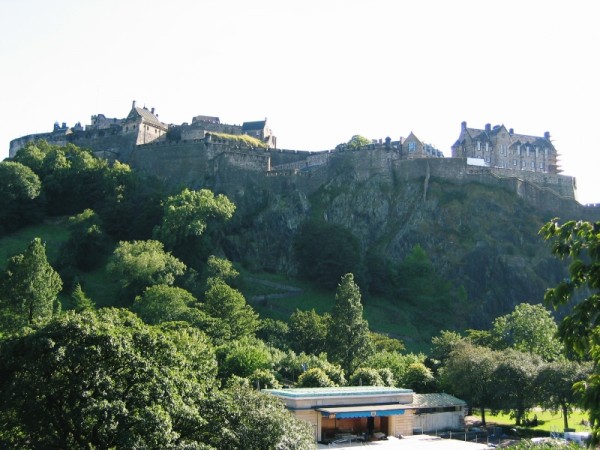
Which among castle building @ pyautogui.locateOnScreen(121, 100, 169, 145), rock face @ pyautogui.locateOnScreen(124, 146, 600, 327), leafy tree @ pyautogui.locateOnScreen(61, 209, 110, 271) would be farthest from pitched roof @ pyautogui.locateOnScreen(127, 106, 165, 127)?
leafy tree @ pyautogui.locateOnScreen(61, 209, 110, 271)

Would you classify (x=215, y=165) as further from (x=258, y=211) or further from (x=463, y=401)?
(x=463, y=401)

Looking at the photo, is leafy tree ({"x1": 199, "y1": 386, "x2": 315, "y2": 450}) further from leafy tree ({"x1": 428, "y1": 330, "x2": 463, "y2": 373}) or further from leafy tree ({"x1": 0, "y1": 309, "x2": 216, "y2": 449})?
leafy tree ({"x1": 428, "y1": 330, "x2": 463, "y2": 373})

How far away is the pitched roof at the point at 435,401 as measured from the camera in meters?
50.2

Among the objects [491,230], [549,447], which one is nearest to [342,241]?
[491,230]

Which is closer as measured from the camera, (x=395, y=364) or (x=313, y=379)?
(x=313, y=379)

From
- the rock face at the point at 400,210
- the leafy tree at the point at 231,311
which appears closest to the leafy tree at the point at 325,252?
the rock face at the point at 400,210

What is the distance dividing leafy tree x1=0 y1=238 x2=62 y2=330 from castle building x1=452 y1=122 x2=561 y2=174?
206ft

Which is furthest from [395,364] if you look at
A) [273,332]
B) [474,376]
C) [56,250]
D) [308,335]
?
[56,250]

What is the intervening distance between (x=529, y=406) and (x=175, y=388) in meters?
31.0

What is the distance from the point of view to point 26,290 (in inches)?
2243

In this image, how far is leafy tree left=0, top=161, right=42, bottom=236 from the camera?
81.2m

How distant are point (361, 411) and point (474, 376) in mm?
10730

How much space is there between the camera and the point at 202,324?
59000mm

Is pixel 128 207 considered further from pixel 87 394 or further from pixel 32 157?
pixel 87 394
